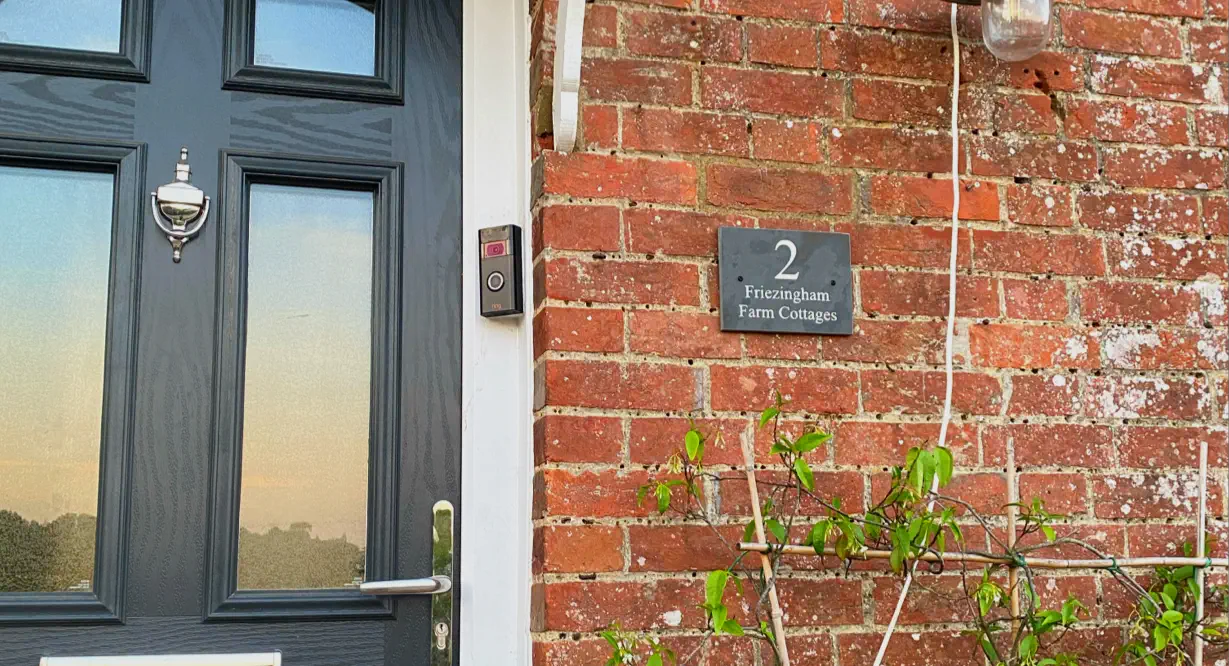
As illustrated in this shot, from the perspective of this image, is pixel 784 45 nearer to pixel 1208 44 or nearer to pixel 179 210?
pixel 1208 44

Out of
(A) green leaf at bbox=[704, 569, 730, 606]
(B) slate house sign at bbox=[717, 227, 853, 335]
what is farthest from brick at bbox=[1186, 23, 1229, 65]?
(A) green leaf at bbox=[704, 569, 730, 606]

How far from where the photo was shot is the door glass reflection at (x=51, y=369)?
2008mm

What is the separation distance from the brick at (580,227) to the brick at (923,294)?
1.43 feet

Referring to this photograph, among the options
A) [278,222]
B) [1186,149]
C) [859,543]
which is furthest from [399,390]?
[1186,149]

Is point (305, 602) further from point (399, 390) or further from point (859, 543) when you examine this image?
point (859, 543)

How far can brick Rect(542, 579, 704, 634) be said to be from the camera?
6.19 feet

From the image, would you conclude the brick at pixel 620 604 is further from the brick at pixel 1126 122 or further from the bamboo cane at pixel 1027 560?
the brick at pixel 1126 122

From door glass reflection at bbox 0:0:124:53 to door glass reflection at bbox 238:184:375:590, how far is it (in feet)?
1.22

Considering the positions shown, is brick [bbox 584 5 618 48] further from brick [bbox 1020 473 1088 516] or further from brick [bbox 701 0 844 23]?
brick [bbox 1020 473 1088 516]

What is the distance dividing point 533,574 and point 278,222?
2.52 ft

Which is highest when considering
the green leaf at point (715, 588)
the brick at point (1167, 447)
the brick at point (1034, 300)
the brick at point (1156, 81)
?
the brick at point (1156, 81)

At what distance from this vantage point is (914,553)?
185 cm

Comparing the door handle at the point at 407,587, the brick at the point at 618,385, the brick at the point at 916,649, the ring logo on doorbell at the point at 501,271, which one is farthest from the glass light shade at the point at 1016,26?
the door handle at the point at 407,587

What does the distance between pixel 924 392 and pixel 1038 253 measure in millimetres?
335
